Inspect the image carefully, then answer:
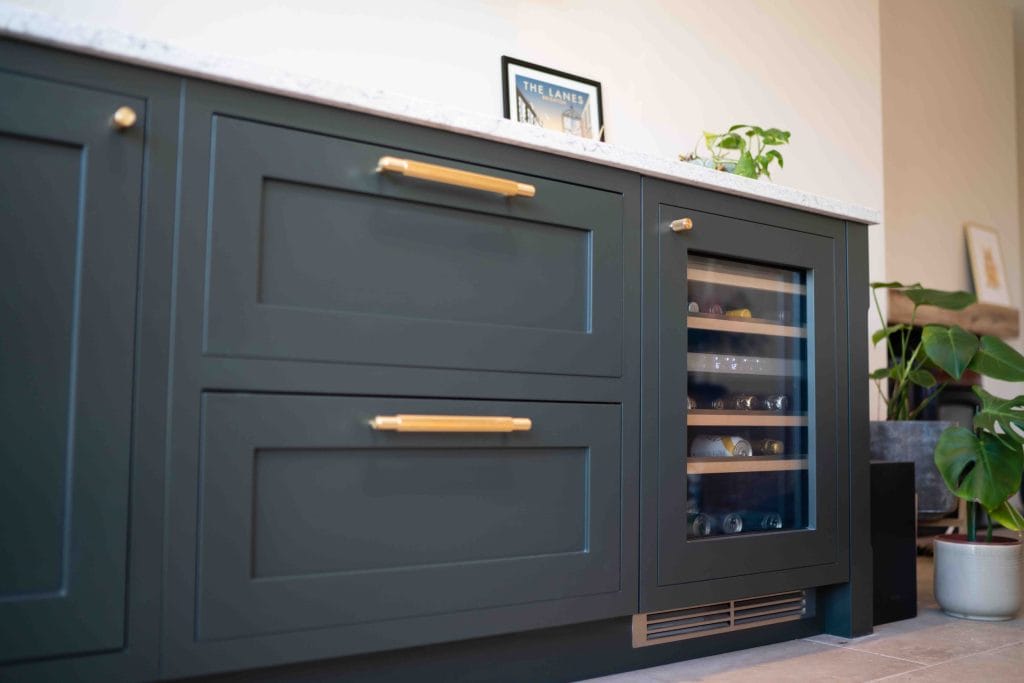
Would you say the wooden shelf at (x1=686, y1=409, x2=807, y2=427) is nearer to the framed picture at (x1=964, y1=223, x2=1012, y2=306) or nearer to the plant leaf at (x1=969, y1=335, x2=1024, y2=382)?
the plant leaf at (x1=969, y1=335, x2=1024, y2=382)

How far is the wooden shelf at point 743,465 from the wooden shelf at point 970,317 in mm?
1975

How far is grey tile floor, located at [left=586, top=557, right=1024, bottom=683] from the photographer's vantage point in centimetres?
170

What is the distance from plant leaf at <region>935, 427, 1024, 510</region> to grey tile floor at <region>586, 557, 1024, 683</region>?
31cm

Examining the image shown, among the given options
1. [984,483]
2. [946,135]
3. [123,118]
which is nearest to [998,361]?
[984,483]

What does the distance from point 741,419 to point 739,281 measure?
284 millimetres

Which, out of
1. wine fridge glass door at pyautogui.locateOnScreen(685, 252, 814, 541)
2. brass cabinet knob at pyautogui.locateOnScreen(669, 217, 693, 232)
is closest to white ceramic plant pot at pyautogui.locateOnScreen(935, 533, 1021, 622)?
wine fridge glass door at pyautogui.locateOnScreen(685, 252, 814, 541)

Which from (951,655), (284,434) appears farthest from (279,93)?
(951,655)

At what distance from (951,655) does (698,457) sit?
689 millimetres

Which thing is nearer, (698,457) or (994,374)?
(698,457)

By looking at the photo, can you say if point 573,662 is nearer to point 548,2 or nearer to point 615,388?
point 615,388

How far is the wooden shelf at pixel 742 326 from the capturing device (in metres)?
1.81

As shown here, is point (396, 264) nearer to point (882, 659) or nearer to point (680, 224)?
point (680, 224)

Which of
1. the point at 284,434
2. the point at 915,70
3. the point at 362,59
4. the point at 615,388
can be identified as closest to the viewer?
the point at 284,434

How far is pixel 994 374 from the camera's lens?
232cm
